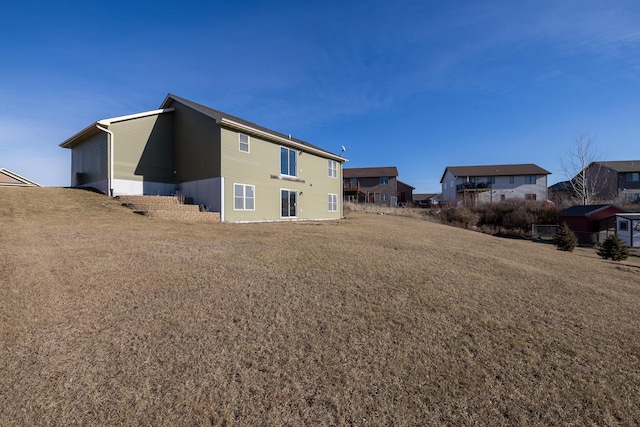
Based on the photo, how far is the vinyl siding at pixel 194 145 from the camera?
611 inches

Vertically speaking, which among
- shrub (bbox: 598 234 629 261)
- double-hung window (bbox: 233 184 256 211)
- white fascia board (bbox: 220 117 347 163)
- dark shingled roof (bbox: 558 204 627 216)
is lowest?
shrub (bbox: 598 234 629 261)

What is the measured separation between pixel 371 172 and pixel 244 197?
128ft

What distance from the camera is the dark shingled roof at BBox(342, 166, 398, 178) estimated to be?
51156mm

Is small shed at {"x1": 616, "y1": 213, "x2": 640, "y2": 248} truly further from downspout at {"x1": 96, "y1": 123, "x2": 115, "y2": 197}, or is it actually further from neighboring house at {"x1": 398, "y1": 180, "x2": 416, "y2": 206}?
neighboring house at {"x1": 398, "y1": 180, "x2": 416, "y2": 206}

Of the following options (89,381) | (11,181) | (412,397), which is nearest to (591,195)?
(412,397)

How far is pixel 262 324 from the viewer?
13.9 feet

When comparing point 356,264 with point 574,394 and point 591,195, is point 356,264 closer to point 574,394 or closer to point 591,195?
point 574,394

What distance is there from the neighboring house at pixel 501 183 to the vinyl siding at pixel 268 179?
31266mm

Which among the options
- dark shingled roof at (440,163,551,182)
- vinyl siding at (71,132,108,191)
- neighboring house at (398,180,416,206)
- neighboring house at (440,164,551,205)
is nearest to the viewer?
vinyl siding at (71,132,108,191)

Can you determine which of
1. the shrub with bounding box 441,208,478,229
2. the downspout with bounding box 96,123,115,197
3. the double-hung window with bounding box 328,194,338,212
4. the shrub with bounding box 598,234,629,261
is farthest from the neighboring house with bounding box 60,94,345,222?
the shrub with bounding box 441,208,478,229

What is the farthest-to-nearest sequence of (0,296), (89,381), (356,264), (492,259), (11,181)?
1. (11,181)
2. (492,259)
3. (356,264)
4. (0,296)
5. (89,381)

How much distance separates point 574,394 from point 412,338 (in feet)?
5.62

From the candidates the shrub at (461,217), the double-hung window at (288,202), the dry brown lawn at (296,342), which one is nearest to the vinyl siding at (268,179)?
the double-hung window at (288,202)

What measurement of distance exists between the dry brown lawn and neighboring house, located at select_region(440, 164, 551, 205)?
4433 cm
